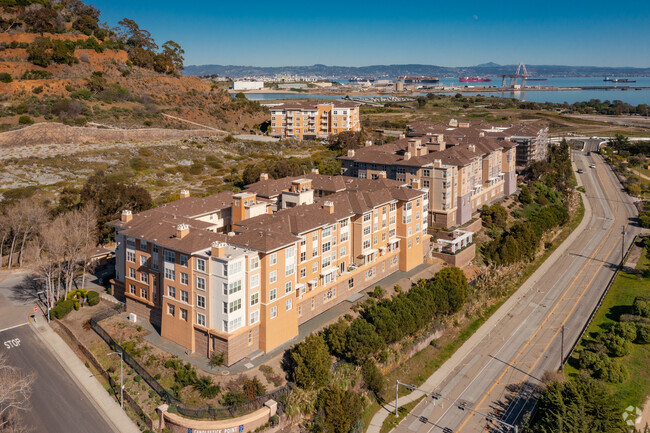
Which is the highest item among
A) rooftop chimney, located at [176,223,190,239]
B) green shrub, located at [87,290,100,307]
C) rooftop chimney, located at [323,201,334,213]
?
rooftop chimney, located at [323,201,334,213]

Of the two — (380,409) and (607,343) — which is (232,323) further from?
(607,343)

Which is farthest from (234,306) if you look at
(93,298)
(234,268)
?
(93,298)

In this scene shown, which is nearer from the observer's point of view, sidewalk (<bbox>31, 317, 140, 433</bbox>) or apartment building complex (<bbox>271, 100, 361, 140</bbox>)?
sidewalk (<bbox>31, 317, 140, 433</bbox>)

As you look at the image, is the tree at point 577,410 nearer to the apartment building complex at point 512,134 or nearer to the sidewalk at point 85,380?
the sidewalk at point 85,380

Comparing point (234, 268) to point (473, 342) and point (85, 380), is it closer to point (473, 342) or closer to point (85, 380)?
point (85, 380)

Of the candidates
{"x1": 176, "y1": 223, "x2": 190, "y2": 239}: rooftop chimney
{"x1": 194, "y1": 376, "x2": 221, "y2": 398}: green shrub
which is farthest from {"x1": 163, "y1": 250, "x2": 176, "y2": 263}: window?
{"x1": 194, "y1": 376, "x2": 221, "y2": 398}: green shrub

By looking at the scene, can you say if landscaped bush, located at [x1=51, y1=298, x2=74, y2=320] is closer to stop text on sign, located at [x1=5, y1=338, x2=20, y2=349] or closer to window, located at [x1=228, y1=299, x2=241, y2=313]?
stop text on sign, located at [x1=5, y1=338, x2=20, y2=349]

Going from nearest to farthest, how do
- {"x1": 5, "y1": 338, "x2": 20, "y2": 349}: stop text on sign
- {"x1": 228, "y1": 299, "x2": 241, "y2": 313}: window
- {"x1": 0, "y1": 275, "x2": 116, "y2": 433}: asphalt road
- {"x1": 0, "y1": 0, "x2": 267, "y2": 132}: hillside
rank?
{"x1": 0, "y1": 275, "x2": 116, "y2": 433}: asphalt road, {"x1": 228, "y1": 299, "x2": 241, "y2": 313}: window, {"x1": 5, "y1": 338, "x2": 20, "y2": 349}: stop text on sign, {"x1": 0, "y1": 0, "x2": 267, "y2": 132}: hillside
